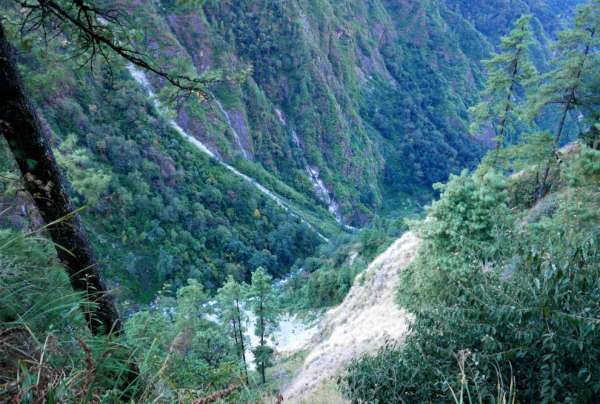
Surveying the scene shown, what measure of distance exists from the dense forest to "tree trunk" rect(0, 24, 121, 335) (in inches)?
0.8

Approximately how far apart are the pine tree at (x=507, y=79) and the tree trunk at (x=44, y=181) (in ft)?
62.5

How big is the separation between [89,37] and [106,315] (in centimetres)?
291

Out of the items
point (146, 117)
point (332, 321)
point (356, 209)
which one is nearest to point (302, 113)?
point (356, 209)

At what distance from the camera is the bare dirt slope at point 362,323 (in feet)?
50.8

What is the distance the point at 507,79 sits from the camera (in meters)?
19.3

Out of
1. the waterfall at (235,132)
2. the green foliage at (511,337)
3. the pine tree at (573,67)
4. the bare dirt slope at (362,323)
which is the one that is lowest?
the bare dirt slope at (362,323)

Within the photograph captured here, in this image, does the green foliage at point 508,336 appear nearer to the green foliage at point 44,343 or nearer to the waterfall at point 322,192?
the green foliage at point 44,343

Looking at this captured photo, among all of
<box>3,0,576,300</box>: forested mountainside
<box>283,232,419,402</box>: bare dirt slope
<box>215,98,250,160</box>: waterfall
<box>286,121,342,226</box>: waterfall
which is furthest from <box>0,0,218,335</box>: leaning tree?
<box>286,121,342,226</box>: waterfall

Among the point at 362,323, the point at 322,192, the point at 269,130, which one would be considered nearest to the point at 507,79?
the point at 362,323

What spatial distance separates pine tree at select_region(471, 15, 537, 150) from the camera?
18516 millimetres

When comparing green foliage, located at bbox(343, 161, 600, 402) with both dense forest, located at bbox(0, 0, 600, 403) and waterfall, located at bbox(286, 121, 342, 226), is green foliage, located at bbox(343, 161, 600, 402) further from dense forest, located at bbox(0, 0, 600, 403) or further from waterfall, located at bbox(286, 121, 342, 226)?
waterfall, located at bbox(286, 121, 342, 226)

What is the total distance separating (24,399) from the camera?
2057mm

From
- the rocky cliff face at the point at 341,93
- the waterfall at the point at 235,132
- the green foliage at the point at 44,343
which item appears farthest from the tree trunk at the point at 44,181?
the waterfall at the point at 235,132

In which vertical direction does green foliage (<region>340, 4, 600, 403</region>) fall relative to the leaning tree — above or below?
below
